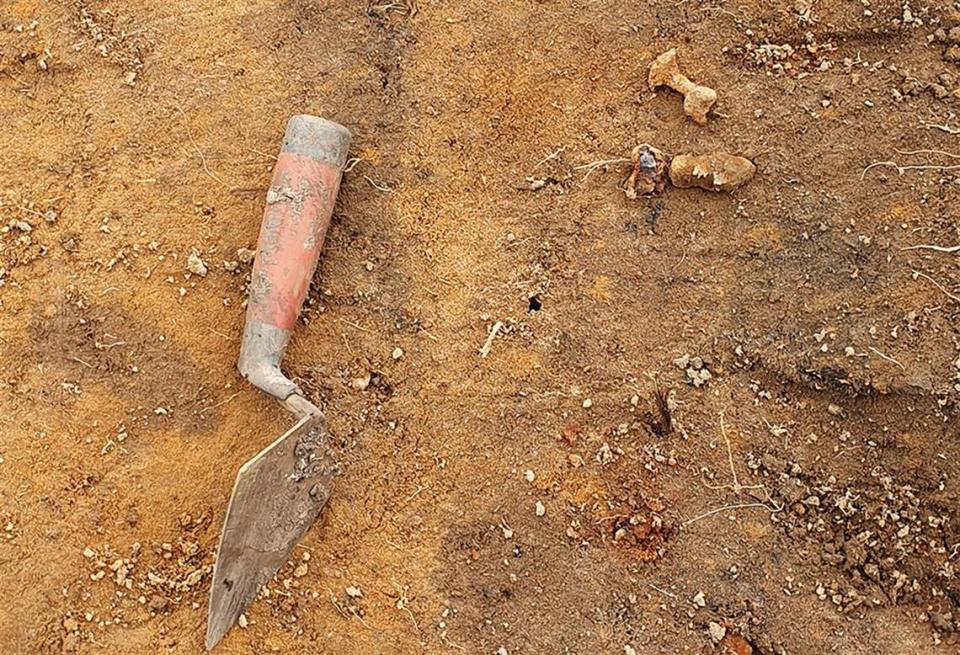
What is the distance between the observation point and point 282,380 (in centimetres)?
312

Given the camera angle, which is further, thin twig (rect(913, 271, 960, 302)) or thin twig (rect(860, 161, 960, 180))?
thin twig (rect(860, 161, 960, 180))

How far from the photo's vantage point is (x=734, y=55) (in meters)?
3.47

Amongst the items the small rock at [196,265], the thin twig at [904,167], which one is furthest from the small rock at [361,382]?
the thin twig at [904,167]

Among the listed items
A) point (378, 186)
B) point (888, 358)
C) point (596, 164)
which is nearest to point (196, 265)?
point (378, 186)

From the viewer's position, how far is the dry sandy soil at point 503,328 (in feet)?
10.1

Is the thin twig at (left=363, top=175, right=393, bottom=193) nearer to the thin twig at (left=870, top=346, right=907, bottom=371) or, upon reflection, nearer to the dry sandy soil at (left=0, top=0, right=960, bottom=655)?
the dry sandy soil at (left=0, top=0, right=960, bottom=655)

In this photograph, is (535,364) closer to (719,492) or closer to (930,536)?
(719,492)

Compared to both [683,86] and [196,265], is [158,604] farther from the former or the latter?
[683,86]

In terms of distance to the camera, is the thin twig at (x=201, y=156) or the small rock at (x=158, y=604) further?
the thin twig at (x=201, y=156)

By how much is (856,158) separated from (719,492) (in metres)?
1.30

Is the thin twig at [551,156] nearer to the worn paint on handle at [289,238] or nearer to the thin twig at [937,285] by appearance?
the worn paint on handle at [289,238]

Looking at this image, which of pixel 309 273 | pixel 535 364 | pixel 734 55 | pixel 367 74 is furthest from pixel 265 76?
pixel 734 55

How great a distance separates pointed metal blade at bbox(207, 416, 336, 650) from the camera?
9.28ft

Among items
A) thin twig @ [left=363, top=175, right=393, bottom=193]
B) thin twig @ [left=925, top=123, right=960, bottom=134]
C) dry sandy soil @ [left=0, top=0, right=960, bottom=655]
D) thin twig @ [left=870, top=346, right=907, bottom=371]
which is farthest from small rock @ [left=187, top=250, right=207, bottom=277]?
thin twig @ [left=925, top=123, right=960, bottom=134]
